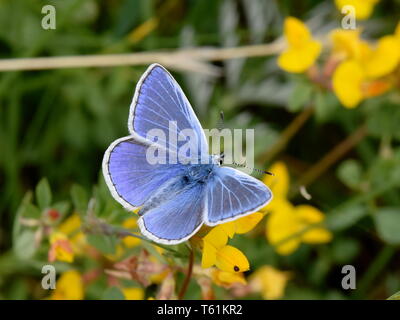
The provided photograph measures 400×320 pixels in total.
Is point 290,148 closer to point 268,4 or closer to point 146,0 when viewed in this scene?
point 268,4

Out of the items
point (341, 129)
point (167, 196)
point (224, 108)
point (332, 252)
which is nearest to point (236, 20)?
point (224, 108)

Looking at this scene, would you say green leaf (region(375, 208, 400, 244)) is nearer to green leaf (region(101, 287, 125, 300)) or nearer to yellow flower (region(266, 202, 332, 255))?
yellow flower (region(266, 202, 332, 255))

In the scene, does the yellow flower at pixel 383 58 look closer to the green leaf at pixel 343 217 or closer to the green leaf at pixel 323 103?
the green leaf at pixel 323 103

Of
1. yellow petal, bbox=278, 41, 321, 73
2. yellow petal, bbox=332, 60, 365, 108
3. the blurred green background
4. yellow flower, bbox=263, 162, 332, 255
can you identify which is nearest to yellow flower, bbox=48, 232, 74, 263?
the blurred green background

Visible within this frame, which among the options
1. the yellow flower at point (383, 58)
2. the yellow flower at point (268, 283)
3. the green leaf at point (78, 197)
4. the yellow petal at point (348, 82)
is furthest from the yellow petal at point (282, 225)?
the green leaf at point (78, 197)

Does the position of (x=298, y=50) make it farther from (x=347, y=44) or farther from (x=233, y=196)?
(x=233, y=196)
